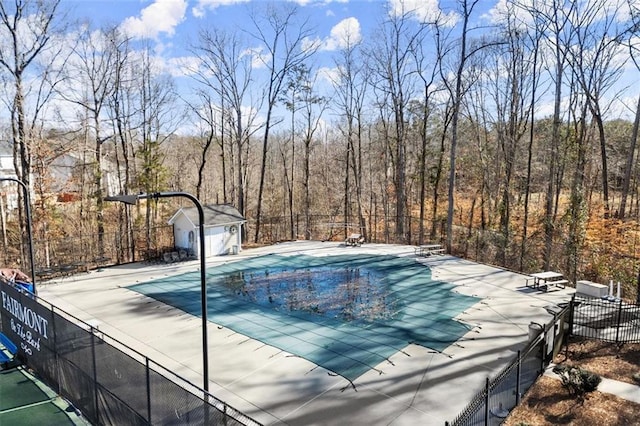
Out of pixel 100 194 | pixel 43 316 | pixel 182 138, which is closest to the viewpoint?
pixel 43 316

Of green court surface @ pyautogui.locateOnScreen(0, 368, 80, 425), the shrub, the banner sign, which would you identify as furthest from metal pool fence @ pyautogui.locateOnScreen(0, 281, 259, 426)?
the shrub

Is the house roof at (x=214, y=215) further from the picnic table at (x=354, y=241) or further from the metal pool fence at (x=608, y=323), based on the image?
the metal pool fence at (x=608, y=323)

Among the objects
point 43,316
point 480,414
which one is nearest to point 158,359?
point 43,316

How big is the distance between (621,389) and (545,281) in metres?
6.70

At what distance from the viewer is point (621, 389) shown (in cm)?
727

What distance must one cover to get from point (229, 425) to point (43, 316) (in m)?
5.23

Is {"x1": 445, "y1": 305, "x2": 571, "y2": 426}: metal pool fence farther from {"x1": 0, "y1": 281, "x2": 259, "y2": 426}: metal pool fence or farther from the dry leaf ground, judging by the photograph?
{"x1": 0, "y1": 281, "x2": 259, "y2": 426}: metal pool fence

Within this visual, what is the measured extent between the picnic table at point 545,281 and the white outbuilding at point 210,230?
493 inches

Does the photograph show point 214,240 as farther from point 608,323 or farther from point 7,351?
point 608,323

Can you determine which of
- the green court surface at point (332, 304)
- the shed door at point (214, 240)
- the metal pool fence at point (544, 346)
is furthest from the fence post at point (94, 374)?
the shed door at point (214, 240)

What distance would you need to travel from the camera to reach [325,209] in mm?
35219

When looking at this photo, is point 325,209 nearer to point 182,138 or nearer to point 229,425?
point 182,138

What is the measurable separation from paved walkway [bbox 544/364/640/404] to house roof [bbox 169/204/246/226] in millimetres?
14547

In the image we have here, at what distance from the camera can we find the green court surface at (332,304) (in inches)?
370
